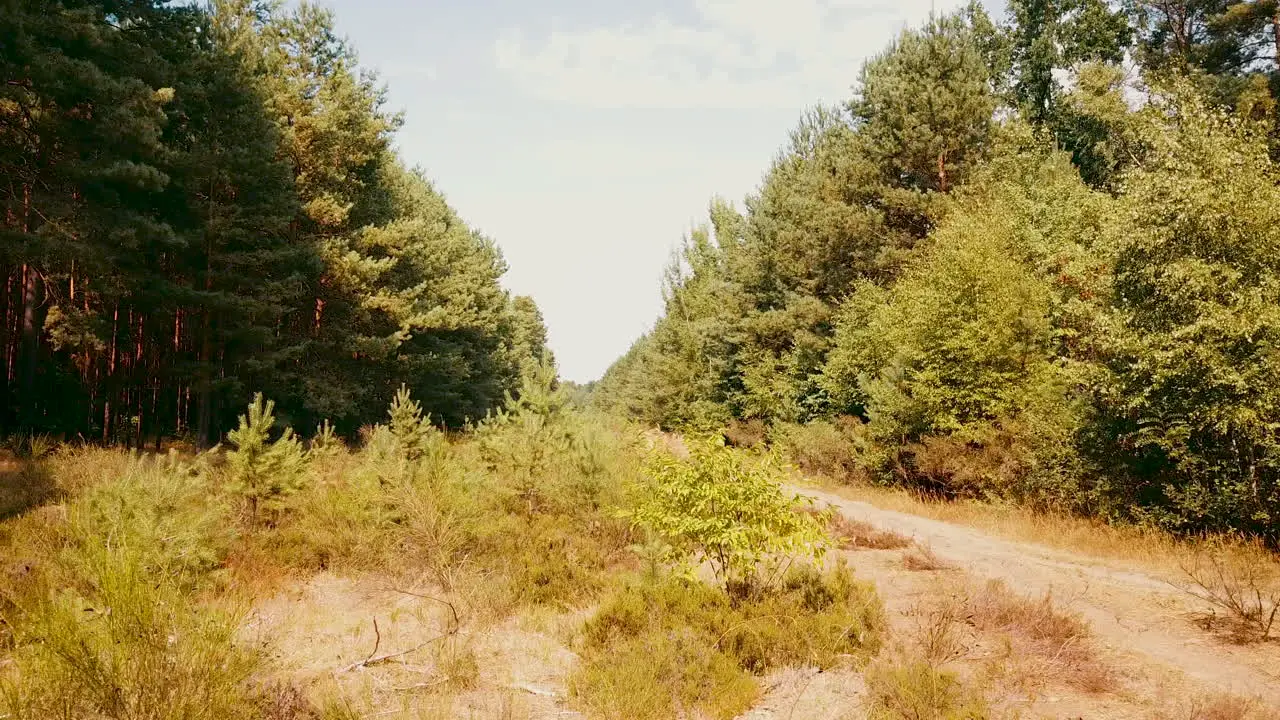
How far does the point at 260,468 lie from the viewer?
8945 millimetres

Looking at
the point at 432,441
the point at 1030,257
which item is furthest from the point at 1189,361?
the point at 432,441

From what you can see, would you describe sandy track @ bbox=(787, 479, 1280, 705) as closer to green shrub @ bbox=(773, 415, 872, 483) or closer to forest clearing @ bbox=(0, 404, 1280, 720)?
forest clearing @ bbox=(0, 404, 1280, 720)

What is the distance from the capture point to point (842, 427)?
77.8ft

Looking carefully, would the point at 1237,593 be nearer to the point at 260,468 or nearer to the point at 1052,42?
the point at 260,468

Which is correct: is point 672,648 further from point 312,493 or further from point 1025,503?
point 1025,503

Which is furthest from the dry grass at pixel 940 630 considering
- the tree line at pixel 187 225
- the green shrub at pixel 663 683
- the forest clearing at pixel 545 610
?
the tree line at pixel 187 225

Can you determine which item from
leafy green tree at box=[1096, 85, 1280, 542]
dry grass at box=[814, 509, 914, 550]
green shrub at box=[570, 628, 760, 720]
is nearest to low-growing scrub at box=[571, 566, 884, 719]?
green shrub at box=[570, 628, 760, 720]

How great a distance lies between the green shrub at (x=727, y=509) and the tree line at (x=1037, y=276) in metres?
1.96

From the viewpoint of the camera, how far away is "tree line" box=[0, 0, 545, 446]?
1281cm

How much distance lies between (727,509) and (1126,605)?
5.45 meters

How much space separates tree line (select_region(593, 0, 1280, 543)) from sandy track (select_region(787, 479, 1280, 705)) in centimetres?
276

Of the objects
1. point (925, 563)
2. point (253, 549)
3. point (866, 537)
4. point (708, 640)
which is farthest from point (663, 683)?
point (866, 537)

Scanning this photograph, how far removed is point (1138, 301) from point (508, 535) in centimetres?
1171

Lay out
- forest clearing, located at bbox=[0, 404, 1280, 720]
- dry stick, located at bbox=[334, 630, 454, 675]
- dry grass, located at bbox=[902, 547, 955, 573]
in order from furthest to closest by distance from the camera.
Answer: dry grass, located at bbox=[902, 547, 955, 573] → dry stick, located at bbox=[334, 630, 454, 675] → forest clearing, located at bbox=[0, 404, 1280, 720]
